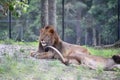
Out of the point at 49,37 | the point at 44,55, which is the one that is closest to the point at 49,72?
the point at 44,55

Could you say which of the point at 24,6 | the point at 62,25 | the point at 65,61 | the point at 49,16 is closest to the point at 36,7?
the point at 62,25

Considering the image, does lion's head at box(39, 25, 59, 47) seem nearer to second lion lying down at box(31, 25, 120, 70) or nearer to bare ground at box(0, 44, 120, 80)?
second lion lying down at box(31, 25, 120, 70)

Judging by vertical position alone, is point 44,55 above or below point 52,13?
below

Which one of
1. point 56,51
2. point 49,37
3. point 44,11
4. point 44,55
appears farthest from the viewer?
point 44,11

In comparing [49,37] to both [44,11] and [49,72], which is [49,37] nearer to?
[49,72]

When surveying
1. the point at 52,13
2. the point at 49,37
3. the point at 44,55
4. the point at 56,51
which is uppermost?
the point at 52,13

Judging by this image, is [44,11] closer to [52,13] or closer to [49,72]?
[52,13]

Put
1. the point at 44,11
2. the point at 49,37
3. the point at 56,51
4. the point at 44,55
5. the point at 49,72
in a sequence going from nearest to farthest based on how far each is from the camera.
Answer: the point at 49,72, the point at 56,51, the point at 44,55, the point at 49,37, the point at 44,11

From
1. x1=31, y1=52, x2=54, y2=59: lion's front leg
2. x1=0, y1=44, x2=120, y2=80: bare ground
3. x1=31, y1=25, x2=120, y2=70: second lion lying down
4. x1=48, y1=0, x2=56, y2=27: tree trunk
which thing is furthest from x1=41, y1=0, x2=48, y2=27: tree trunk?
x1=0, y1=44, x2=120, y2=80: bare ground

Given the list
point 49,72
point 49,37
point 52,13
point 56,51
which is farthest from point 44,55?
point 52,13

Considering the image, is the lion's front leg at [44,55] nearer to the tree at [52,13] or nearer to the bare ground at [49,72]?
the bare ground at [49,72]

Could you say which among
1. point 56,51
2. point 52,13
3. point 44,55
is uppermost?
point 52,13

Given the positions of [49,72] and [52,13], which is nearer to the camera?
[49,72]

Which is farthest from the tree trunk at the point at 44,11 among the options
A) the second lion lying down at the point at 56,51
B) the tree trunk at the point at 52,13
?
the second lion lying down at the point at 56,51
